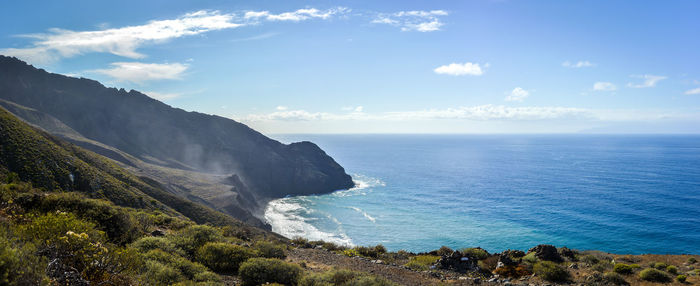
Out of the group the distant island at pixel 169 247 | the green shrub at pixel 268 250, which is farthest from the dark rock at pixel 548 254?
the green shrub at pixel 268 250

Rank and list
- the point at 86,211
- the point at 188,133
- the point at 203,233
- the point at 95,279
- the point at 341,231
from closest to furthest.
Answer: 1. the point at 95,279
2. the point at 86,211
3. the point at 203,233
4. the point at 341,231
5. the point at 188,133

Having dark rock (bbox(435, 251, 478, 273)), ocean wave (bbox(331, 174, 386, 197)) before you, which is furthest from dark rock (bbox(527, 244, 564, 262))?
ocean wave (bbox(331, 174, 386, 197))

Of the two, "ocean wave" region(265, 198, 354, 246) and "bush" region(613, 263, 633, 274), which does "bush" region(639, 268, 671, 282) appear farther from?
"ocean wave" region(265, 198, 354, 246)

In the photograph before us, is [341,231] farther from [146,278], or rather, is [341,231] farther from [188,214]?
[146,278]

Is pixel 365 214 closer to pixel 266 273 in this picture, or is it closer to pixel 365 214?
pixel 365 214

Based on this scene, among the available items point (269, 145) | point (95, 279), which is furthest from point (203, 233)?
point (269, 145)

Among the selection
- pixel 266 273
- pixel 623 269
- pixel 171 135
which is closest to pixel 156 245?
pixel 266 273

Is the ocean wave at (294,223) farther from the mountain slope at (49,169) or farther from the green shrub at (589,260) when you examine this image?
the green shrub at (589,260)
